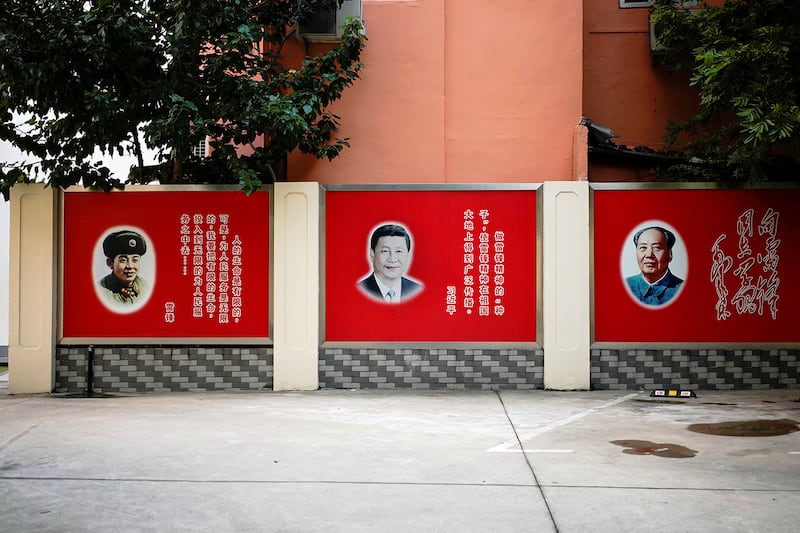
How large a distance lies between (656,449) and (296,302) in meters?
4.59

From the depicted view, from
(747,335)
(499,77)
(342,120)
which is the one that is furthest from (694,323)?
(342,120)

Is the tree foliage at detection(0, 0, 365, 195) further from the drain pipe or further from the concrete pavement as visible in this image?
the concrete pavement

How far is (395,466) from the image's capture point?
546cm

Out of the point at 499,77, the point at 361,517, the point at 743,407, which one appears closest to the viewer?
the point at 361,517

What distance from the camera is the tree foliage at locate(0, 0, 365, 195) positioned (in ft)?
25.7

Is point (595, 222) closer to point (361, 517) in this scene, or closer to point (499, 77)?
point (499, 77)

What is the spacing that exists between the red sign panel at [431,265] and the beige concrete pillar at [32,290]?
3319 millimetres

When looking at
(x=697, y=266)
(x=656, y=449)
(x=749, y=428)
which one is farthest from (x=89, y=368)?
(x=697, y=266)

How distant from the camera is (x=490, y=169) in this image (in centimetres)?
953

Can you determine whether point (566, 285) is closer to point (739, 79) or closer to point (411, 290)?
point (411, 290)

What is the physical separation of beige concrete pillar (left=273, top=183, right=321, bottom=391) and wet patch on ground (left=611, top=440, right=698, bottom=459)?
157 inches

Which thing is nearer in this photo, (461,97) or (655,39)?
(461,97)

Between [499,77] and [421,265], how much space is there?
8.64 feet

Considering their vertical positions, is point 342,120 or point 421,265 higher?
point 342,120
